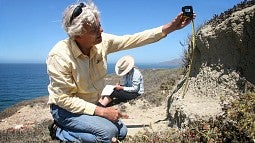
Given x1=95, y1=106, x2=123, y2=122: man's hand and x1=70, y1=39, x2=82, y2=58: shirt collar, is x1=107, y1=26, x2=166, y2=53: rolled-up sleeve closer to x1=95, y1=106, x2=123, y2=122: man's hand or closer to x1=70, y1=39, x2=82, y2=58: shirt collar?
x1=70, y1=39, x2=82, y2=58: shirt collar

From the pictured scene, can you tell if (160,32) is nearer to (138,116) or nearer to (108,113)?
(108,113)

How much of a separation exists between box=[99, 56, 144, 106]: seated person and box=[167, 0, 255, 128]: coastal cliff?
4.59m

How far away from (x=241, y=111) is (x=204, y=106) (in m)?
1.64

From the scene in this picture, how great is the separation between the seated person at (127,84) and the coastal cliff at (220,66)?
4595 millimetres

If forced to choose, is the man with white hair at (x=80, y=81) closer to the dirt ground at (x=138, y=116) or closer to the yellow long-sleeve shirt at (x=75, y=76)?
the yellow long-sleeve shirt at (x=75, y=76)

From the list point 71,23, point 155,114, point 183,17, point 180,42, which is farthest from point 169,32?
point 155,114

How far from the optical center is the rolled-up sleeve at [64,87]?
5160mm

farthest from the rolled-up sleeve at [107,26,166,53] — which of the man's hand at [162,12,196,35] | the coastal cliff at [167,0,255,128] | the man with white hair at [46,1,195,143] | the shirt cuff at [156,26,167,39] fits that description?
the coastal cliff at [167,0,255,128]

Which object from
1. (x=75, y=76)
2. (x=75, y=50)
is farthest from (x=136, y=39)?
(x=75, y=76)

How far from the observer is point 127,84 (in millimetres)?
12539

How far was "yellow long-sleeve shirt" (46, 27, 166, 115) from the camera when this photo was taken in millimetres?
5191

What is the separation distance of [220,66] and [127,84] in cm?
584

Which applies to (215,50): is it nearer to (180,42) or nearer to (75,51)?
(180,42)

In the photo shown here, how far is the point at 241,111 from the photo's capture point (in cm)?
488
